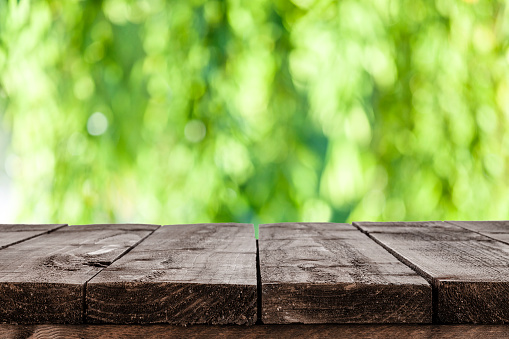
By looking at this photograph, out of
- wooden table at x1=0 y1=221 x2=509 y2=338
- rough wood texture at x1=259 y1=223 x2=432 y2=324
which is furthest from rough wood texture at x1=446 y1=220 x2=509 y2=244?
rough wood texture at x1=259 y1=223 x2=432 y2=324

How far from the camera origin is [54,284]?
1.89ft

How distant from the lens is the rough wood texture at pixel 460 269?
0.57 meters

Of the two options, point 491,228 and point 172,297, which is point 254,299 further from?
point 491,228

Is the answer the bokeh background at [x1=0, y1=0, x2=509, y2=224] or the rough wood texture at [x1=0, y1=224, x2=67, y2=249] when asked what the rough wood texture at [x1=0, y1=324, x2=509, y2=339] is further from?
the bokeh background at [x1=0, y1=0, x2=509, y2=224]

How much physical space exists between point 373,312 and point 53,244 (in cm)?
59

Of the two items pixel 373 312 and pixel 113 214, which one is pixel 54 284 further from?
pixel 113 214

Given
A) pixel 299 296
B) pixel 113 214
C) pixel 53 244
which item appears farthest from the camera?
pixel 113 214

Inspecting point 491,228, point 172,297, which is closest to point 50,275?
point 172,297

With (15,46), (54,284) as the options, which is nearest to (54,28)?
(15,46)

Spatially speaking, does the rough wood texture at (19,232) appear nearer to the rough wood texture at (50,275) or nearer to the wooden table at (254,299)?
the rough wood texture at (50,275)

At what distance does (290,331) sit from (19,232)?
2.35 ft

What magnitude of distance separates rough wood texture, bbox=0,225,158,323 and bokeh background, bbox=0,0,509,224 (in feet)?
2.87

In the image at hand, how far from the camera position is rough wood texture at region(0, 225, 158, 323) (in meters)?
0.57

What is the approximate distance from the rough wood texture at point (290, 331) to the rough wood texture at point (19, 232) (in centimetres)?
31
